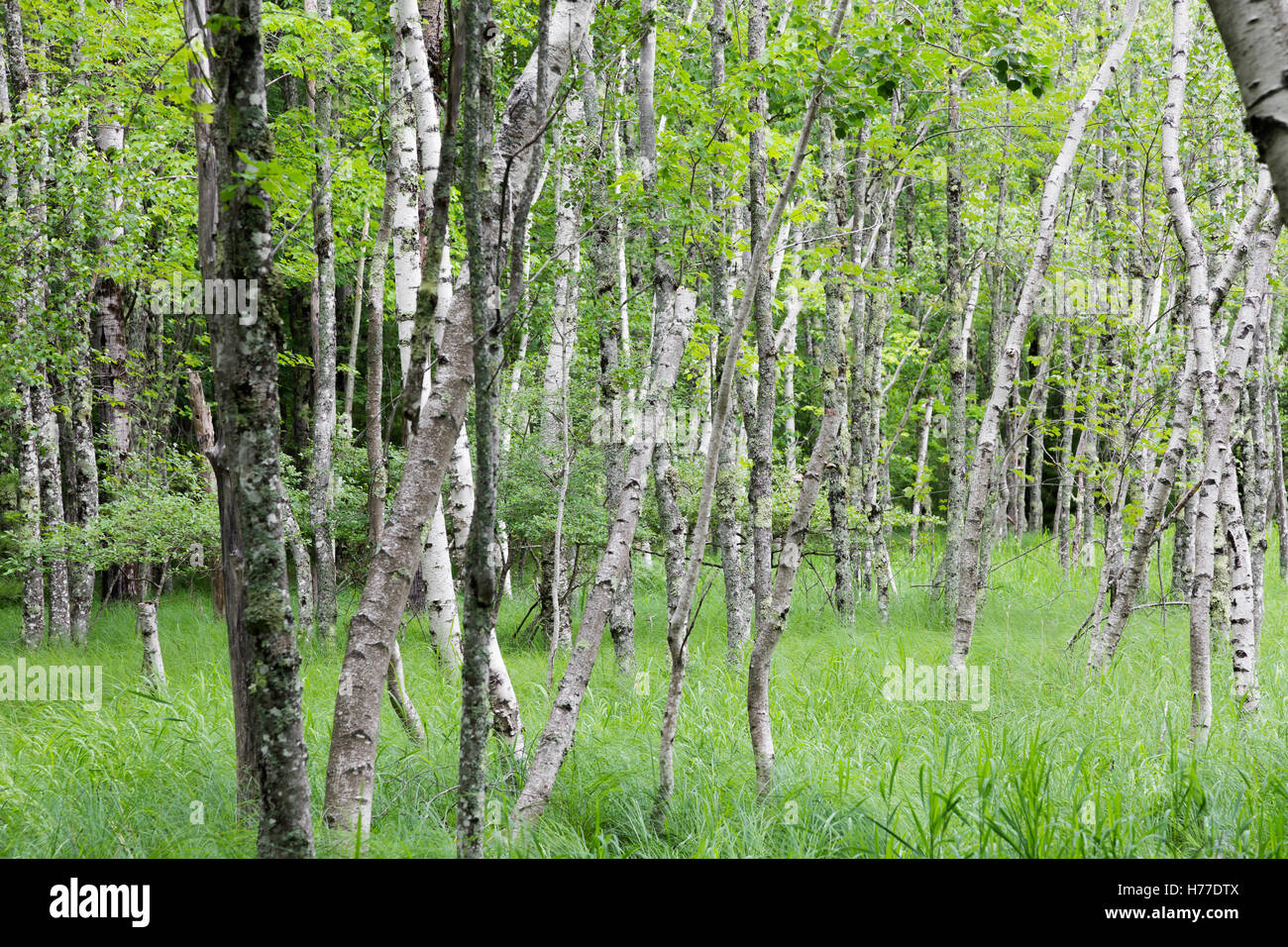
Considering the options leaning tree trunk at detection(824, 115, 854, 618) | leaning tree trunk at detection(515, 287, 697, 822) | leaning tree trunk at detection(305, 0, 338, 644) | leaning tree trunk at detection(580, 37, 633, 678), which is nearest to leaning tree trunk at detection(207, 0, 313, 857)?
leaning tree trunk at detection(515, 287, 697, 822)

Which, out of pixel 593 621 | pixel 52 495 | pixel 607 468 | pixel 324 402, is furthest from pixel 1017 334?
pixel 52 495

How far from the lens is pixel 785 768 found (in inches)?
178

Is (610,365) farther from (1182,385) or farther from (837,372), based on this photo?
(1182,385)

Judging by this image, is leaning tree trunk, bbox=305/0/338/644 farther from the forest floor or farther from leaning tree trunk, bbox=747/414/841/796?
leaning tree trunk, bbox=747/414/841/796

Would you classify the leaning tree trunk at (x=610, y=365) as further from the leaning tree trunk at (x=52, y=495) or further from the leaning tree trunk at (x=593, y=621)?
the leaning tree trunk at (x=52, y=495)

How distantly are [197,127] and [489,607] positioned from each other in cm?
246

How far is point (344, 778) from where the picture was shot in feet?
11.0

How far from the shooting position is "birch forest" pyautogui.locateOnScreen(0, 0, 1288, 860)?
308 cm

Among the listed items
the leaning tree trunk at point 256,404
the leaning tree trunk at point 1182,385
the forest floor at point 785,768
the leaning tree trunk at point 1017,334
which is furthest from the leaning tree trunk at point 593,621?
the leaning tree trunk at point 1182,385

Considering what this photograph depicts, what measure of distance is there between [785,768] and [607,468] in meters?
4.36

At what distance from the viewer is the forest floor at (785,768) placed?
12.0 ft

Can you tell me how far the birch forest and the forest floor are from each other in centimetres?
4
